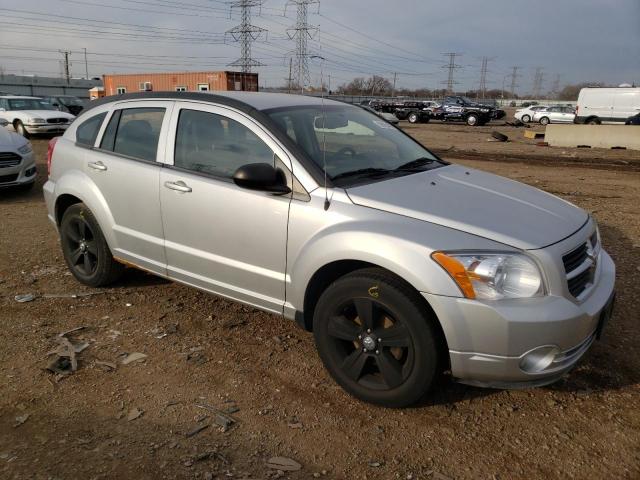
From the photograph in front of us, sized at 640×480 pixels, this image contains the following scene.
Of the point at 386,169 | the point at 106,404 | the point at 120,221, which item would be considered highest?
the point at 386,169

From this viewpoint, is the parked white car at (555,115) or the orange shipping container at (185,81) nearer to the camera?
the orange shipping container at (185,81)

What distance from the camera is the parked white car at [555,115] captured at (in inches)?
1388

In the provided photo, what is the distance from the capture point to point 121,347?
147 inches

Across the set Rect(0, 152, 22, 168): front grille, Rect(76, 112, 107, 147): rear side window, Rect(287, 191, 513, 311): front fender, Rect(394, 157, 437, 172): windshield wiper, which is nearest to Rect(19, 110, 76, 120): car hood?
Rect(0, 152, 22, 168): front grille

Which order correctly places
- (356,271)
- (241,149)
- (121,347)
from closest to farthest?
(356,271) < (241,149) < (121,347)

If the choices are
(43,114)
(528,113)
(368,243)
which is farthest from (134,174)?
(528,113)

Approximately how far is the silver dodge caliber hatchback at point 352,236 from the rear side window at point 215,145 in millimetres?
11

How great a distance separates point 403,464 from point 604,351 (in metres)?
1.92

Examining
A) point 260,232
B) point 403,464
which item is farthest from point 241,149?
point 403,464

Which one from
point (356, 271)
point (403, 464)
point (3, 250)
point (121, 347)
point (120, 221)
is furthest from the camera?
point (3, 250)

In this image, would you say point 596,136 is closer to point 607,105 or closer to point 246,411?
point 607,105

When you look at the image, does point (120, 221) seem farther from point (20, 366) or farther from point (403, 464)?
point (403, 464)

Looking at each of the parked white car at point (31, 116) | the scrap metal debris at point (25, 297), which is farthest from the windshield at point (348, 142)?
the parked white car at point (31, 116)

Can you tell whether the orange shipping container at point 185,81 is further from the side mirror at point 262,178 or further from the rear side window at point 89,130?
the side mirror at point 262,178
